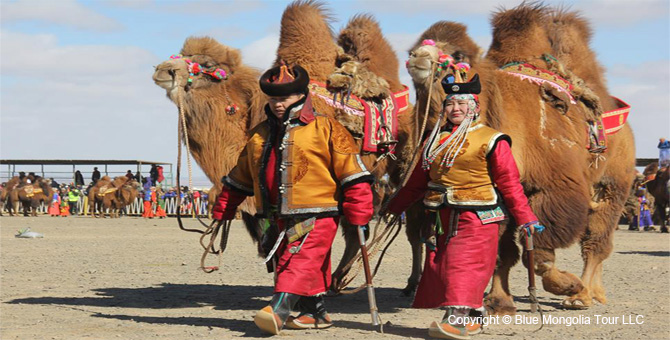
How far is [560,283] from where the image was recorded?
7.52 m

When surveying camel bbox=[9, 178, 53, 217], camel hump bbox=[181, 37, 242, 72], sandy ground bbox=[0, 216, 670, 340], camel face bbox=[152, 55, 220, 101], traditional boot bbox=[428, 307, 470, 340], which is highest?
camel hump bbox=[181, 37, 242, 72]

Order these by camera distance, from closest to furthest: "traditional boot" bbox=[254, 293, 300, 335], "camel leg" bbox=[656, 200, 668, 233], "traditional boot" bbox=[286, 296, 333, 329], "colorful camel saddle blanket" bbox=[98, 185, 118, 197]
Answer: "traditional boot" bbox=[254, 293, 300, 335] < "traditional boot" bbox=[286, 296, 333, 329] < "camel leg" bbox=[656, 200, 668, 233] < "colorful camel saddle blanket" bbox=[98, 185, 118, 197]

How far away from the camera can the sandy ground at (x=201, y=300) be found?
661cm

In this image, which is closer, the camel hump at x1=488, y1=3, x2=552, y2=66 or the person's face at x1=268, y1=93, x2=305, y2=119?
the person's face at x1=268, y1=93, x2=305, y2=119

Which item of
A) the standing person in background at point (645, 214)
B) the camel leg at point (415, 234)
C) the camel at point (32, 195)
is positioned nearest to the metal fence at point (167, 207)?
the camel at point (32, 195)

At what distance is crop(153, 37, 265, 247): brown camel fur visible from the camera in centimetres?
782

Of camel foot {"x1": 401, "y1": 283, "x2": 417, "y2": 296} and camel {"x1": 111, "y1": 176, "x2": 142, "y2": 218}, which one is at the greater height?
camel foot {"x1": 401, "y1": 283, "x2": 417, "y2": 296}

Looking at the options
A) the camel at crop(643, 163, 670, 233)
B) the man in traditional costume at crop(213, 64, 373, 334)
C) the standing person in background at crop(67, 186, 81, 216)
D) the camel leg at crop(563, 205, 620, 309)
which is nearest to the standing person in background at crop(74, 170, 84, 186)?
the standing person in background at crop(67, 186, 81, 216)

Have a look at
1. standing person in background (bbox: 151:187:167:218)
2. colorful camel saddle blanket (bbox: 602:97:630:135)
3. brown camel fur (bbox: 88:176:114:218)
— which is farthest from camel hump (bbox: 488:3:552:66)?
standing person in background (bbox: 151:187:167:218)

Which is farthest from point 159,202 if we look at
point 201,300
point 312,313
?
point 312,313

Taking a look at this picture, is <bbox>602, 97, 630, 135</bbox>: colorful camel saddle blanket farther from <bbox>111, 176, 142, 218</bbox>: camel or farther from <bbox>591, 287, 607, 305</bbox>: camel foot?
<bbox>111, 176, 142, 218</bbox>: camel

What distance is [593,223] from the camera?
9047 millimetres

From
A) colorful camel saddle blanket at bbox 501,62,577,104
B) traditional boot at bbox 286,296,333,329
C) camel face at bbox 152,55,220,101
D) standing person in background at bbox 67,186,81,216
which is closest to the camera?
traditional boot at bbox 286,296,333,329

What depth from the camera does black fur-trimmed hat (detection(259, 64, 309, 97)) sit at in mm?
6426
